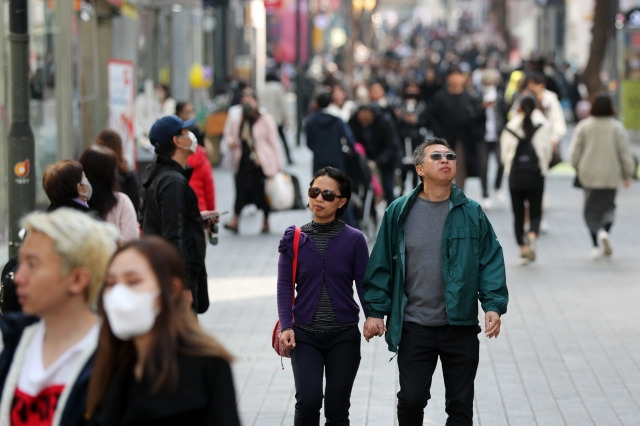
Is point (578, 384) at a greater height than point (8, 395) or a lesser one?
lesser

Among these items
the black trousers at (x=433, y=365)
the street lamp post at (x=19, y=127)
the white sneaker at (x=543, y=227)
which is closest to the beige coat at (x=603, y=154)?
the white sneaker at (x=543, y=227)

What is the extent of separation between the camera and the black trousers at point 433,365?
6488 millimetres

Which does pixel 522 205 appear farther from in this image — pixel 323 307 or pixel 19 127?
pixel 323 307

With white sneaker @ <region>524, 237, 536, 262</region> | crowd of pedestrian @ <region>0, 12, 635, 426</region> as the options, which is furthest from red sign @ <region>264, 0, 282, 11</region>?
crowd of pedestrian @ <region>0, 12, 635, 426</region>

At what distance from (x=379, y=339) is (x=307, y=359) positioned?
13.9 ft

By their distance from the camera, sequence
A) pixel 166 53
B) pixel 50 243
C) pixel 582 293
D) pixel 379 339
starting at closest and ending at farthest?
pixel 50 243 < pixel 379 339 < pixel 582 293 < pixel 166 53

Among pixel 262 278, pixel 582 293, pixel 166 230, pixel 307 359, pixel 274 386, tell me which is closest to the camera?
pixel 307 359

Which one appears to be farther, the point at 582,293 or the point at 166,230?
the point at 582,293

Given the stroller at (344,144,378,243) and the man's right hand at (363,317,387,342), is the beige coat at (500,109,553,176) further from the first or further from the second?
the man's right hand at (363,317,387,342)

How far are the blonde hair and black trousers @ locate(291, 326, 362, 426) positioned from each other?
2.52 meters

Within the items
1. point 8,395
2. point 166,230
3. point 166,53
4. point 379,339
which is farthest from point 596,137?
point 166,53

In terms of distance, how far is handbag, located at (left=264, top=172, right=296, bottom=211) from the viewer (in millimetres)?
16391

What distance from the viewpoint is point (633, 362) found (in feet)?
32.2

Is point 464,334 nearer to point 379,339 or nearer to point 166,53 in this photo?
point 379,339
